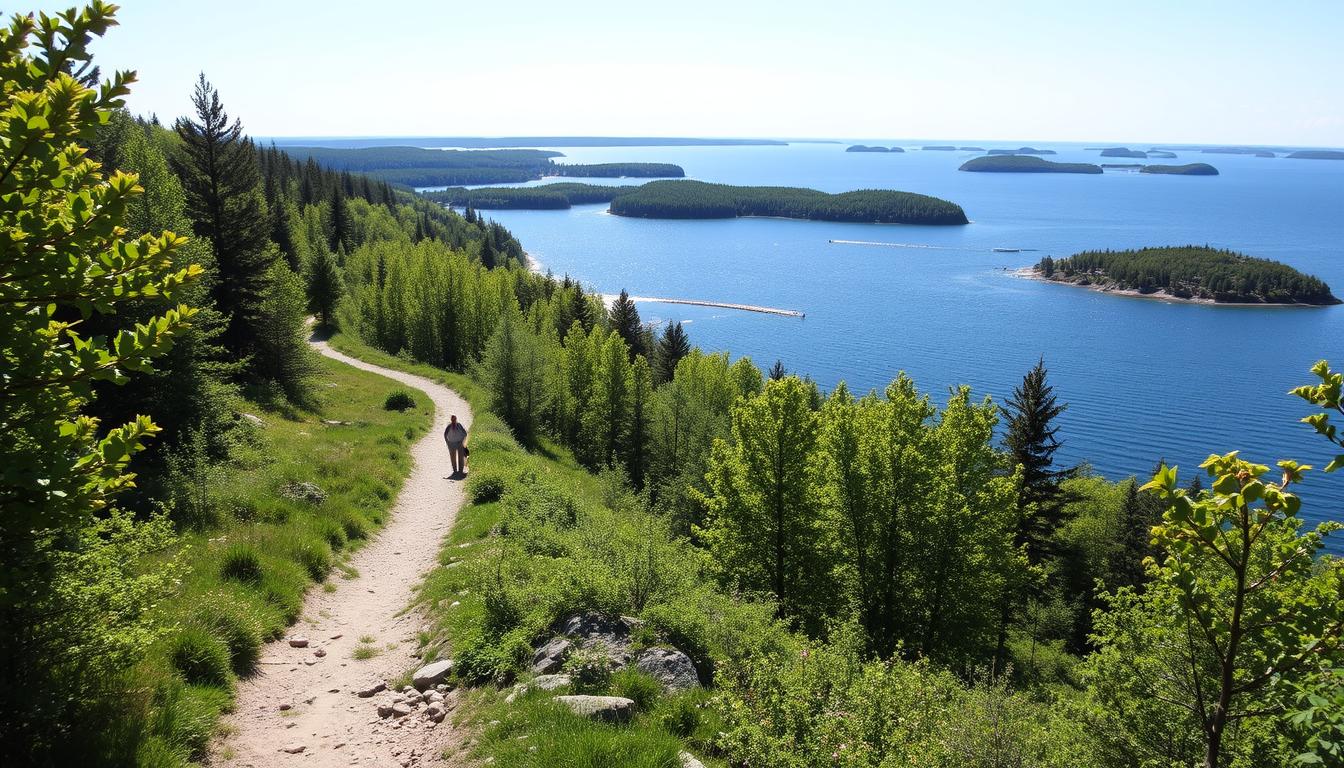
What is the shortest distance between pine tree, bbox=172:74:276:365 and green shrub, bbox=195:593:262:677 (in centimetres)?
2624

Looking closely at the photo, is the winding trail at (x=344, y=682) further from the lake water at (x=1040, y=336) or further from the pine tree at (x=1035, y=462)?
the lake water at (x=1040, y=336)

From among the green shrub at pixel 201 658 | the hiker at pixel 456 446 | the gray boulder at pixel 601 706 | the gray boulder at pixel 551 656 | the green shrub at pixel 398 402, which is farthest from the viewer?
the green shrub at pixel 398 402

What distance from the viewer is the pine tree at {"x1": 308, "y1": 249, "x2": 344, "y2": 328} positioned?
195 ft

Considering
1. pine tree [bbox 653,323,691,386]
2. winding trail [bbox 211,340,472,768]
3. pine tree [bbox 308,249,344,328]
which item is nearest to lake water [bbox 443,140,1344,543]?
pine tree [bbox 653,323,691,386]

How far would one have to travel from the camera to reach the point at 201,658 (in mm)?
8953

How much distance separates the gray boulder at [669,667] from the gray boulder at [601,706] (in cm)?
87

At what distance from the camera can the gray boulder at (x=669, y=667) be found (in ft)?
30.5

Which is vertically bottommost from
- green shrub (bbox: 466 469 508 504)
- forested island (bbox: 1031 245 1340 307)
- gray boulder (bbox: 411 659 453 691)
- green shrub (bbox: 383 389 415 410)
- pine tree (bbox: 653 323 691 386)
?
pine tree (bbox: 653 323 691 386)

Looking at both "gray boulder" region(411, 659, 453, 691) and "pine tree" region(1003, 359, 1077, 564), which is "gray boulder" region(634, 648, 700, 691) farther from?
"pine tree" region(1003, 359, 1077, 564)

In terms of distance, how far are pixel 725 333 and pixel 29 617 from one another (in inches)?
4138

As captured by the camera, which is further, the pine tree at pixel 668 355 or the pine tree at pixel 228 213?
the pine tree at pixel 668 355

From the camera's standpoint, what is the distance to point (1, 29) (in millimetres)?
4598

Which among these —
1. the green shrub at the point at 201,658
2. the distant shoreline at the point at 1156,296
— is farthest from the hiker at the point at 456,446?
the distant shoreline at the point at 1156,296

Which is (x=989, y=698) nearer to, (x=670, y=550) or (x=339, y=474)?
(x=670, y=550)
